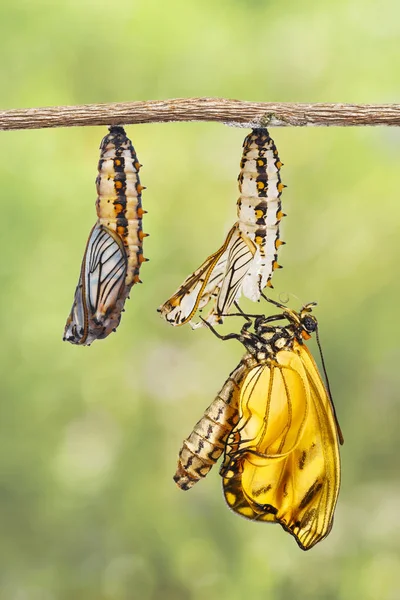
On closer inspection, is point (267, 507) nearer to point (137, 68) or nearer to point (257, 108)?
point (257, 108)

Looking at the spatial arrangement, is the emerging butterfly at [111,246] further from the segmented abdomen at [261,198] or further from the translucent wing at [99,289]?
the segmented abdomen at [261,198]

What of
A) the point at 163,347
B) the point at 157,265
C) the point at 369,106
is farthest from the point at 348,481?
the point at 369,106

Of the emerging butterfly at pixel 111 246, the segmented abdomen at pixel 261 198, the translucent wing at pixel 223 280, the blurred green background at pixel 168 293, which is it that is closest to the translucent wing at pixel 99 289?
the emerging butterfly at pixel 111 246

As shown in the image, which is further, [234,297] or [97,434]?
[97,434]

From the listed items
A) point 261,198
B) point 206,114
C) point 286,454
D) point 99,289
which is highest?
point 206,114

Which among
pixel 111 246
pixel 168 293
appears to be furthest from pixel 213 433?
pixel 168 293

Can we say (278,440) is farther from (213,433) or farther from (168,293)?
(168,293)
